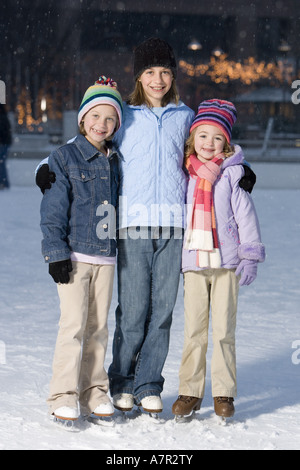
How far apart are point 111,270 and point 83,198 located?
0.30m

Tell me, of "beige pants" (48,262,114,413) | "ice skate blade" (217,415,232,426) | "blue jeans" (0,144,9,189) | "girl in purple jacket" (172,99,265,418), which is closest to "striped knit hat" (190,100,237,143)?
"girl in purple jacket" (172,99,265,418)

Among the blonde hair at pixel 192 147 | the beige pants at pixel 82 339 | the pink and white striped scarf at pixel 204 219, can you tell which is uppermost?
the blonde hair at pixel 192 147

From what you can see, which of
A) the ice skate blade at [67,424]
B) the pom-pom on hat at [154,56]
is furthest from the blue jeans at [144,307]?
the pom-pom on hat at [154,56]

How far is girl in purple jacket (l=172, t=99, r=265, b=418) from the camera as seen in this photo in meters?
3.06

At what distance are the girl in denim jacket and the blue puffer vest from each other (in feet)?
0.17

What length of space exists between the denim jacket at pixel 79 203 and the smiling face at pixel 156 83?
319 mm

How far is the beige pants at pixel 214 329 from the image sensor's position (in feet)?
10.3

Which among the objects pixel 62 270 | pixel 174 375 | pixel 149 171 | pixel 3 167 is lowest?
pixel 3 167

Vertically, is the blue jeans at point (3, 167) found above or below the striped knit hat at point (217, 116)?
below

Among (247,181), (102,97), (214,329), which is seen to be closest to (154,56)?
(102,97)

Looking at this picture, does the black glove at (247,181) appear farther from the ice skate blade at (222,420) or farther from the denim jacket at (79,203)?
the ice skate blade at (222,420)

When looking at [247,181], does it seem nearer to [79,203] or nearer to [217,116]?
[217,116]

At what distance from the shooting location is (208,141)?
3092 mm

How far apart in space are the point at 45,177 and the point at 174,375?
4.22 ft
